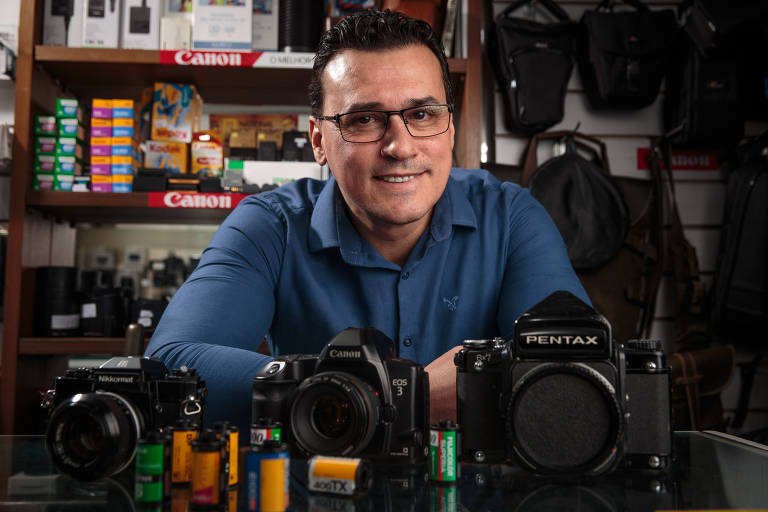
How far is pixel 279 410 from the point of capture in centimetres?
71

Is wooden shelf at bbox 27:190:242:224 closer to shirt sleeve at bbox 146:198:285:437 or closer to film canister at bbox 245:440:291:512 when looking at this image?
shirt sleeve at bbox 146:198:285:437

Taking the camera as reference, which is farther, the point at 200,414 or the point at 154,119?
the point at 154,119

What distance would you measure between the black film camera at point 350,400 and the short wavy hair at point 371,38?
0.58m

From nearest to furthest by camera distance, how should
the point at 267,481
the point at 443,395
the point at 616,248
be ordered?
the point at 267,481, the point at 443,395, the point at 616,248

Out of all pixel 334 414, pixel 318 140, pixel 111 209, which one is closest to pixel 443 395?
pixel 334 414

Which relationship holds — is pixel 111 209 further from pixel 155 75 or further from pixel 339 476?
pixel 339 476

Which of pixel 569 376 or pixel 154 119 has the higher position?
pixel 154 119

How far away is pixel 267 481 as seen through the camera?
0.54m

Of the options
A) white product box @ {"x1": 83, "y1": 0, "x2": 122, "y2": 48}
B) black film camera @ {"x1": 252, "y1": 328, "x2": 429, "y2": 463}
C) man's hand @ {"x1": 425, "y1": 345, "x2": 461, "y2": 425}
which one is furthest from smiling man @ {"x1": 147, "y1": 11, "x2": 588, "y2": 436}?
white product box @ {"x1": 83, "y1": 0, "x2": 122, "y2": 48}

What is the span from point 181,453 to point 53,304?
52.6 inches

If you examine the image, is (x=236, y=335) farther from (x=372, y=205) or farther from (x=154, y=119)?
(x=154, y=119)

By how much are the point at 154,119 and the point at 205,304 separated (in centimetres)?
105

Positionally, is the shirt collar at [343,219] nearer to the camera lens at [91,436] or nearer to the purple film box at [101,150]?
the camera lens at [91,436]

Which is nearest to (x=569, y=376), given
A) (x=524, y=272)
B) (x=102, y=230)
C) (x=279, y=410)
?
(x=279, y=410)
